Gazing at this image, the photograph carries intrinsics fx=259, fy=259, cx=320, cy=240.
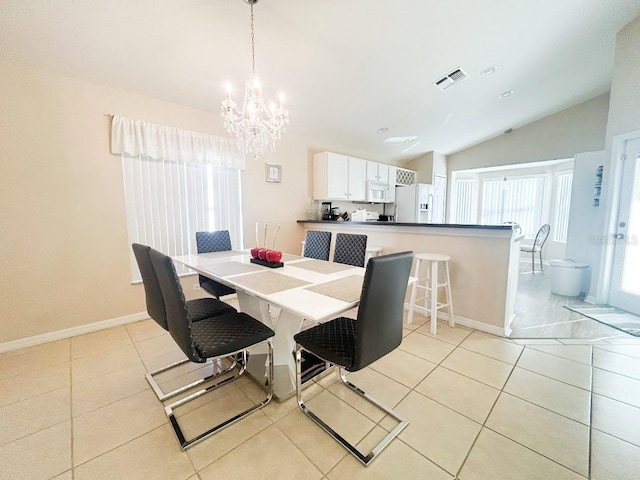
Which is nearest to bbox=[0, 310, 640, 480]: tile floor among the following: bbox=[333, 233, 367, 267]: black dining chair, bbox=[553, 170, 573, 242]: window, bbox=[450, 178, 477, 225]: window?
bbox=[333, 233, 367, 267]: black dining chair

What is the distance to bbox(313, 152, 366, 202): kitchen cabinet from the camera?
4365 millimetres

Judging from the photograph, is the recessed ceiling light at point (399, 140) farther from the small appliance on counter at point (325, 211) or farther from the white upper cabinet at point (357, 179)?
the small appliance on counter at point (325, 211)

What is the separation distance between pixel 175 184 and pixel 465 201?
7.24m

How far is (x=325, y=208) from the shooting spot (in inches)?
187

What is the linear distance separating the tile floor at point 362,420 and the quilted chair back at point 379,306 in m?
0.54

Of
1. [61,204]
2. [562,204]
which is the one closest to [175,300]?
[61,204]

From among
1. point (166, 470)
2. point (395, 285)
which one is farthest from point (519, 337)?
point (166, 470)

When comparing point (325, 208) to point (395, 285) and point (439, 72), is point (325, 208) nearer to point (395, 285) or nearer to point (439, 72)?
point (439, 72)

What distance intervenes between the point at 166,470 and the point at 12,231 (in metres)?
2.52

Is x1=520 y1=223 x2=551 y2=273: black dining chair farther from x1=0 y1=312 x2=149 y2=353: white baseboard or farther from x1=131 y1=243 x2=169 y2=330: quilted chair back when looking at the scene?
x1=0 y1=312 x2=149 y2=353: white baseboard

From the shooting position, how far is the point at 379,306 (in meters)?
1.27

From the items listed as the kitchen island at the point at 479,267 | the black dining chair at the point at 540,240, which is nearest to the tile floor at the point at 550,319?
the kitchen island at the point at 479,267

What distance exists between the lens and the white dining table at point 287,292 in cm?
134

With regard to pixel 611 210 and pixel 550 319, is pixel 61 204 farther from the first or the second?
pixel 611 210
